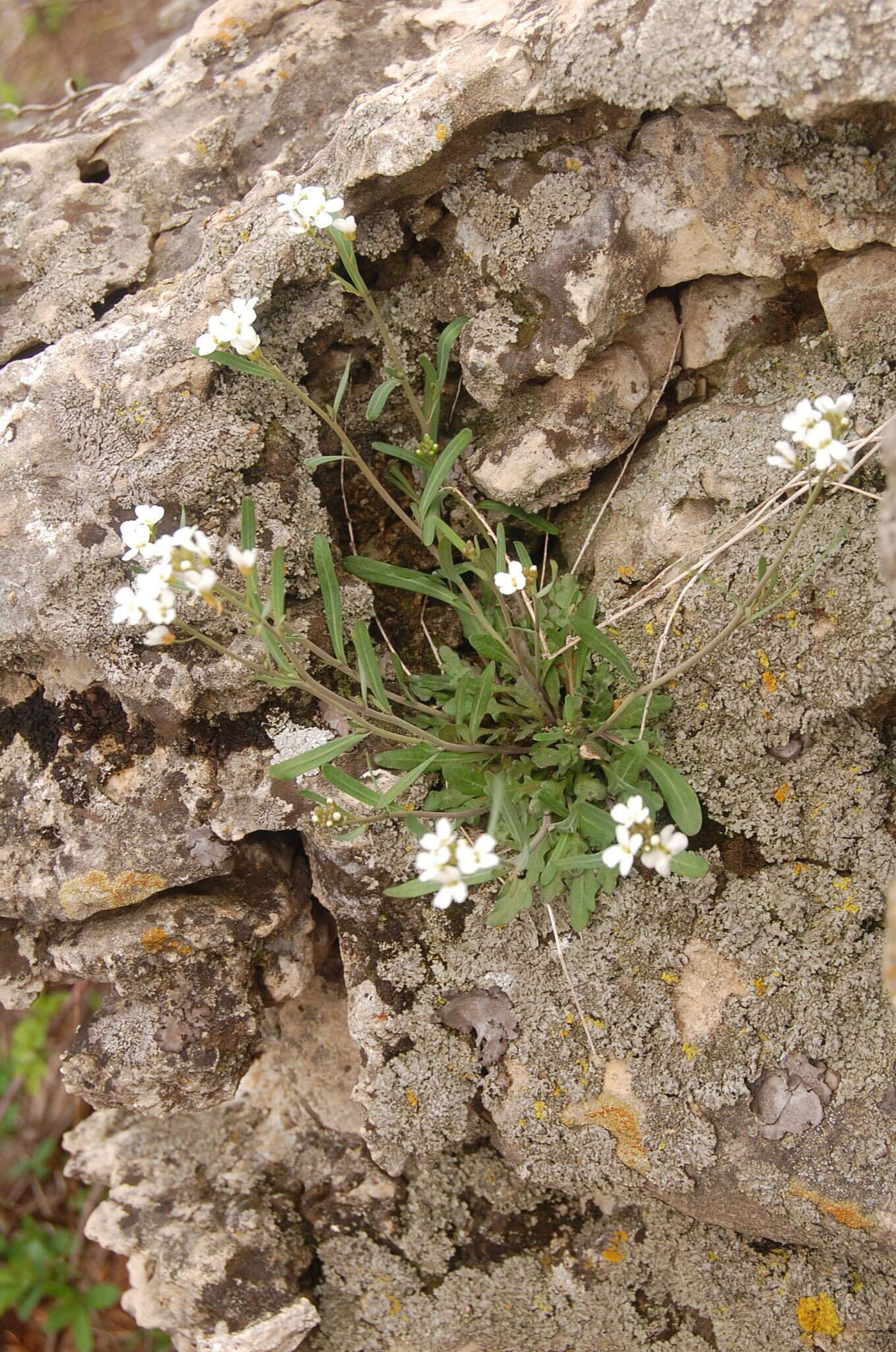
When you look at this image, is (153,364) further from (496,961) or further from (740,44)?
(496,961)

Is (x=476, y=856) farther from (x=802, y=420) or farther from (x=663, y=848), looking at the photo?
(x=802, y=420)

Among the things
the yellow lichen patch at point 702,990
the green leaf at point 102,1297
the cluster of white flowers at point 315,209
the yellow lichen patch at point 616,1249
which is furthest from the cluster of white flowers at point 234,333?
the green leaf at point 102,1297

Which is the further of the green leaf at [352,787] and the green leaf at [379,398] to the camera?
the green leaf at [379,398]

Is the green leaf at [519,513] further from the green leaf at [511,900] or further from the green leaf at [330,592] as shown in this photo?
the green leaf at [511,900]

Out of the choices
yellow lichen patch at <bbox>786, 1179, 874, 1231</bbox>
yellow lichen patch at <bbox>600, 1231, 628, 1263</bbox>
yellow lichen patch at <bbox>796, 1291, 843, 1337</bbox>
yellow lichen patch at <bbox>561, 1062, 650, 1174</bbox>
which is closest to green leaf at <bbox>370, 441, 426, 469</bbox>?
yellow lichen patch at <bbox>561, 1062, 650, 1174</bbox>

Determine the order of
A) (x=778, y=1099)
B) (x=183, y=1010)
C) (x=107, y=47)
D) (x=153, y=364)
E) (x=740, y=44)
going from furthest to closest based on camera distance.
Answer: (x=107, y=47) → (x=183, y=1010) → (x=153, y=364) → (x=778, y=1099) → (x=740, y=44)

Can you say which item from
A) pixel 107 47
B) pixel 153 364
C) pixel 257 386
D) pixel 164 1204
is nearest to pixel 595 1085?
pixel 164 1204
